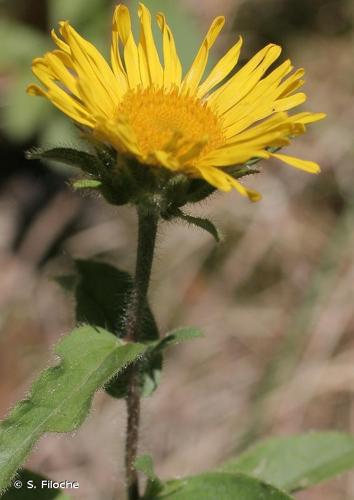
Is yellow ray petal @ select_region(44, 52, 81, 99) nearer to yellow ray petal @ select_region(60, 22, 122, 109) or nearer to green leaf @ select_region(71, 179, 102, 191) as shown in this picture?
yellow ray petal @ select_region(60, 22, 122, 109)

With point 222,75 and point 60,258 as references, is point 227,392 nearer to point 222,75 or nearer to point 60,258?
point 60,258

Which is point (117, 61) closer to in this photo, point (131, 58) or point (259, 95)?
point (131, 58)

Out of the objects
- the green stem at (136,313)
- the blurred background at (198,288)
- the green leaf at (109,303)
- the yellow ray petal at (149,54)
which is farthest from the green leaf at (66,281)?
the blurred background at (198,288)

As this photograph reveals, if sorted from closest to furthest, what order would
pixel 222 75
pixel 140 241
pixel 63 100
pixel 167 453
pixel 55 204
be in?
pixel 63 100
pixel 140 241
pixel 222 75
pixel 167 453
pixel 55 204

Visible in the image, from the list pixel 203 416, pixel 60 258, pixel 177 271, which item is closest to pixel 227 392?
pixel 203 416

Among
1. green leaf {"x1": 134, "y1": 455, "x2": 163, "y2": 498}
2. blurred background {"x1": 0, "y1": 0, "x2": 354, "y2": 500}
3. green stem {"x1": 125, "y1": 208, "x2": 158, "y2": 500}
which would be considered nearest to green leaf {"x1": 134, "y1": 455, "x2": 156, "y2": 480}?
green leaf {"x1": 134, "y1": 455, "x2": 163, "y2": 498}

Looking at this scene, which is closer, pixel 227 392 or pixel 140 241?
pixel 140 241
